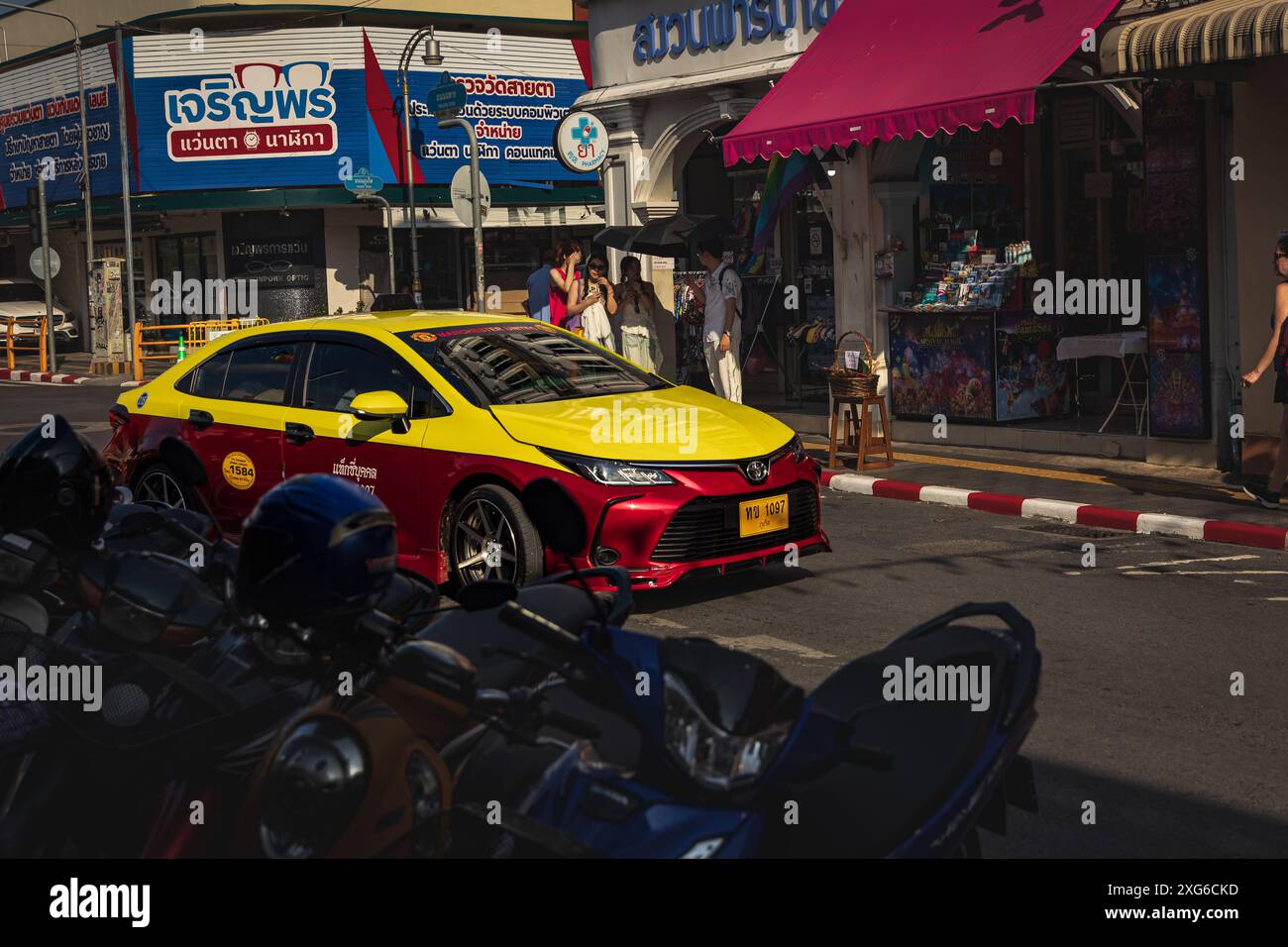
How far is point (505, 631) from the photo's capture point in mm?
3160

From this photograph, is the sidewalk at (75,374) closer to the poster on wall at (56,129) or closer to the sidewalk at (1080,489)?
the poster on wall at (56,129)

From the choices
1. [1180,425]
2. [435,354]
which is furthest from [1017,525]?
[435,354]

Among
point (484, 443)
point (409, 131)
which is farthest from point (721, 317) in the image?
point (409, 131)

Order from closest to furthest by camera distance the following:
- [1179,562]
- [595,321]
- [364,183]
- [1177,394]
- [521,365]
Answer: [521,365] < [1179,562] < [1177,394] < [595,321] < [364,183]

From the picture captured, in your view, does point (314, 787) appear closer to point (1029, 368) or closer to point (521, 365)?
point (521, 365)

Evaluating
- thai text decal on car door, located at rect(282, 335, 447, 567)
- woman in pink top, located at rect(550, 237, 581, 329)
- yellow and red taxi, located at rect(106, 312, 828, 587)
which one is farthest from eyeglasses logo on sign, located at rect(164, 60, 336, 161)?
thai text decal on car door, located at rect(282, 335, 447, 567)

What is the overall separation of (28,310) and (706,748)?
128 feet

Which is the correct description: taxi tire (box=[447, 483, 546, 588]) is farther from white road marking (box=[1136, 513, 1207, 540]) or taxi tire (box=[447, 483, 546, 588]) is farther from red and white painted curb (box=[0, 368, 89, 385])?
red and white painted curb (box=[0, 368, 89, 385])

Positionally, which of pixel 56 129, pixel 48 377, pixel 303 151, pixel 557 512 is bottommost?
pixel 557 512

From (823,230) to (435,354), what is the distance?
420 inches

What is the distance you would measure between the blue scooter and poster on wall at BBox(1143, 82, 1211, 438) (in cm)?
1015

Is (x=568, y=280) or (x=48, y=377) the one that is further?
(x=48, y=377)
